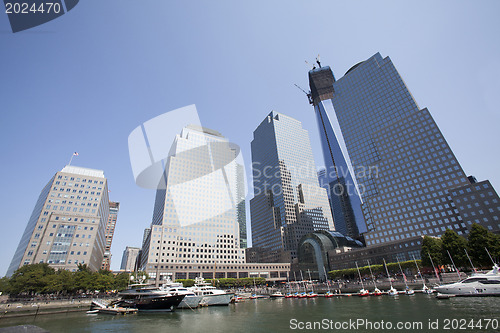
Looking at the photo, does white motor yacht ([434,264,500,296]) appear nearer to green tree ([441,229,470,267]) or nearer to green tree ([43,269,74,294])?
green tree ([441,229,470,267])

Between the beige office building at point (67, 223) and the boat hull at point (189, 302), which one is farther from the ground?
the beige office building at point (67, 223)

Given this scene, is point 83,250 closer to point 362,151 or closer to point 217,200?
point 217,200

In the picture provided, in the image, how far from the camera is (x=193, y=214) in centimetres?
15650

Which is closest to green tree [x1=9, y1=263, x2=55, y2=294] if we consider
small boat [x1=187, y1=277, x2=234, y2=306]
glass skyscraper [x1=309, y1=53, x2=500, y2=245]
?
small boat [x1=187, y1=277, x2=234, y2=306]

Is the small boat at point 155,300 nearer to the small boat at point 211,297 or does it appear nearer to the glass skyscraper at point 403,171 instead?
the small boat at point 211,297

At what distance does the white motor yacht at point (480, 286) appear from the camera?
36719 millimetres

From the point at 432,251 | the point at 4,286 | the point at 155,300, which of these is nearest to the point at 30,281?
the point at 4,286

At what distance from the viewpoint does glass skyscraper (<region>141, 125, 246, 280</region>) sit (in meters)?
137

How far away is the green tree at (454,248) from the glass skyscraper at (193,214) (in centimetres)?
11327

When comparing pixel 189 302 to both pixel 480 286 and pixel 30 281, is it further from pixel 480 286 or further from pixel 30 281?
pixel 480 286

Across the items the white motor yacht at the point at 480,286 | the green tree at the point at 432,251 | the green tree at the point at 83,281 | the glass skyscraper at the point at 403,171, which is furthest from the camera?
the glass skyscraper at the point at 403,171

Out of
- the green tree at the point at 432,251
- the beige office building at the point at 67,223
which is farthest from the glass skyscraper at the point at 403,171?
the beige office building at the point at 67,223

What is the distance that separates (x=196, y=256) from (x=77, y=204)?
70.0 metres
